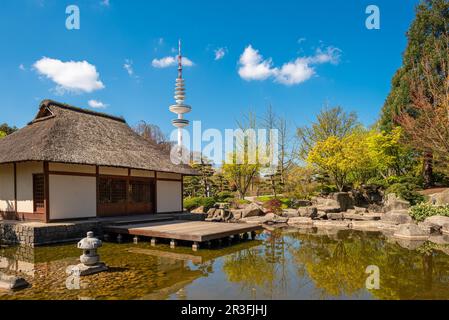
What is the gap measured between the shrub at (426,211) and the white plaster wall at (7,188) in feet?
56.0

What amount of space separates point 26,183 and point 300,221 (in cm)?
1267

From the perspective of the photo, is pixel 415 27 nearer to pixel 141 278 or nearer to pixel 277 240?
pixel 277 240

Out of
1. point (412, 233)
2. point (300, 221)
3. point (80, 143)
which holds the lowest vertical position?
point (300, 221)

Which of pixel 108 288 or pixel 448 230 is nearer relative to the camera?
pixel 108 288

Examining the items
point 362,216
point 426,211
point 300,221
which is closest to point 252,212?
point 300,221

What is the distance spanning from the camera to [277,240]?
11.4 meters

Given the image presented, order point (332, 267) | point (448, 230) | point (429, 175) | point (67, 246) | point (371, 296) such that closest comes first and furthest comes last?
point (371, 296)
point (332, 267)
point (67, 246)
point (448, 230)
point (429, 175)

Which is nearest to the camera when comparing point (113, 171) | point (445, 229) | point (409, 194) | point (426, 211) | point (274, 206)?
point (445, 229)

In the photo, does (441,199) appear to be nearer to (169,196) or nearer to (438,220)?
(438,220)

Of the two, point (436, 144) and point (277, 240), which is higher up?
point (436, 144)

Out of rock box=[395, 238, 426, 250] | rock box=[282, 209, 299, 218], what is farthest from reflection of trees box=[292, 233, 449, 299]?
rock box=[282, 209, 299, 218]

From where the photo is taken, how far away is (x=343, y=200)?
19219 millimetres

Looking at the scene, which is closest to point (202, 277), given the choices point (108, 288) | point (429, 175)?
point (108, 288)
